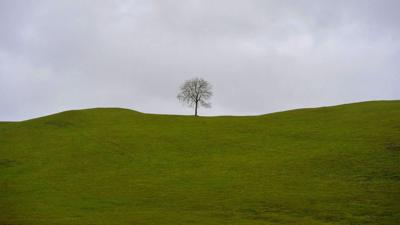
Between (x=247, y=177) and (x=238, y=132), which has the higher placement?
(x=238, y=132)

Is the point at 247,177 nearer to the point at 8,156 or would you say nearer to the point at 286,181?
the point at 286,181

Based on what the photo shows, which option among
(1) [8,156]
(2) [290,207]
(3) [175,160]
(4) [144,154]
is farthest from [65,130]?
(2) [290,207]

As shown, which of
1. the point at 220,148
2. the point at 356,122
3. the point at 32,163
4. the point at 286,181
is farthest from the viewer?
the point at 356,122

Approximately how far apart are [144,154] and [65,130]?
15585 millimetres

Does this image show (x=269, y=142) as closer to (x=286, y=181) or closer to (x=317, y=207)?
(x=286, y=181)

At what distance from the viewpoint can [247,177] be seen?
40125mm

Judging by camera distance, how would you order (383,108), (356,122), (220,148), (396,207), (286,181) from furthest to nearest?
(383,108)
(356,122)
(220,148)
(286,181)
(396,207)

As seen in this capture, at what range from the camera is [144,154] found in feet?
163

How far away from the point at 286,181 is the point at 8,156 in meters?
28.4

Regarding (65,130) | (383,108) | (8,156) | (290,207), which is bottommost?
(290,207)

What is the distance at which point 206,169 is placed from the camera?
43.3 meters

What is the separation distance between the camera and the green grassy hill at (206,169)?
30.2 m

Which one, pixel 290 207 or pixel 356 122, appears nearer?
pixel 290 207

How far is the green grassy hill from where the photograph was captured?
3019 centimetres
